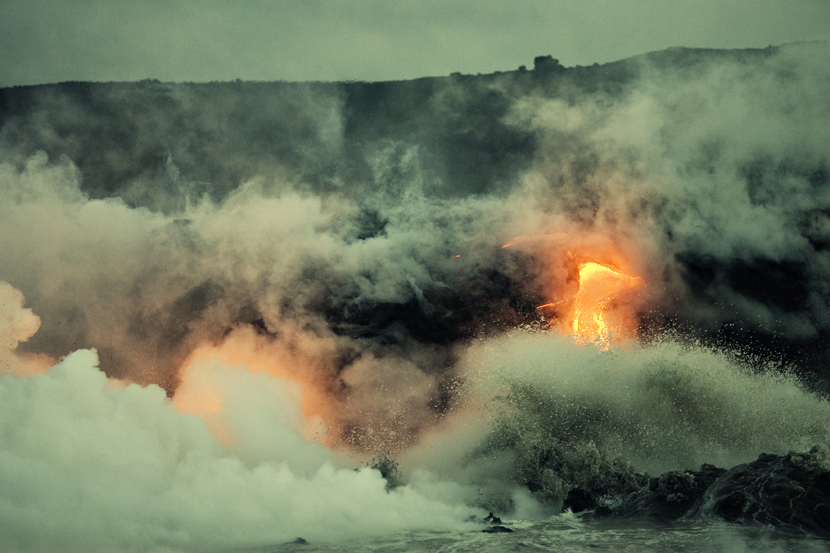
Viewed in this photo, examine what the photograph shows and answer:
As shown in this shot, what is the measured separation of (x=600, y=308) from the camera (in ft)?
96.0

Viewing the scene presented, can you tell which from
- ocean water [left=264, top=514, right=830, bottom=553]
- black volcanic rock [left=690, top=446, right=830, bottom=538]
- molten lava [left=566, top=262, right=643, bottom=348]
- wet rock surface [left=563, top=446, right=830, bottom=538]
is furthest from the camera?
molten lava [left=566, top=262, right=643, bottom=348]

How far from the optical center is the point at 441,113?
34.2 metres

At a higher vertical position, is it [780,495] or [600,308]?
[600,308]

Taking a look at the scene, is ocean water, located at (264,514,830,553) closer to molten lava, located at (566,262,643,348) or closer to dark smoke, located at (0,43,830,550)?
dark smoke, located at (0,43,830,550)

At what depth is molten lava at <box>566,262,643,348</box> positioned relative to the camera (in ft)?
94.9

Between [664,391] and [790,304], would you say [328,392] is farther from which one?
[790,304]

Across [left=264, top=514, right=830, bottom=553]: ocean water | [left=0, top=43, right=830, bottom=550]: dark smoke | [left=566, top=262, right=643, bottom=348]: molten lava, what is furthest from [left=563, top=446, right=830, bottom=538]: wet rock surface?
[left=566, top=262, right=643, bottom=348]: molten lava

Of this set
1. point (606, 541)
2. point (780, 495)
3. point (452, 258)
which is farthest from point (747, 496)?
point (452, 258)

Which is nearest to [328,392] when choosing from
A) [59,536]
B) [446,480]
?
[446,480]

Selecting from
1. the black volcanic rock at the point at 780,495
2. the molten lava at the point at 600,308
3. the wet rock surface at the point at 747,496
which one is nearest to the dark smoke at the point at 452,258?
the molten lava at the point at 600,308

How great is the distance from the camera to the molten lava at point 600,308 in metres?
28.9

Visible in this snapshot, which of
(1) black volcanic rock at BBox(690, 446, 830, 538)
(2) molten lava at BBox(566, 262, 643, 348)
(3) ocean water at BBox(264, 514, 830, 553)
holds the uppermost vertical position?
(2) molten lava at BBox(566, 262, 643, 348)

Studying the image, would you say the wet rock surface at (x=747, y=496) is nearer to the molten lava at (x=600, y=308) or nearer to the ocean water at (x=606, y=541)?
the ocean water at (x=606, y=541)

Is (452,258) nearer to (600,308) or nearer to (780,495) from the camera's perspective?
(600,308)
